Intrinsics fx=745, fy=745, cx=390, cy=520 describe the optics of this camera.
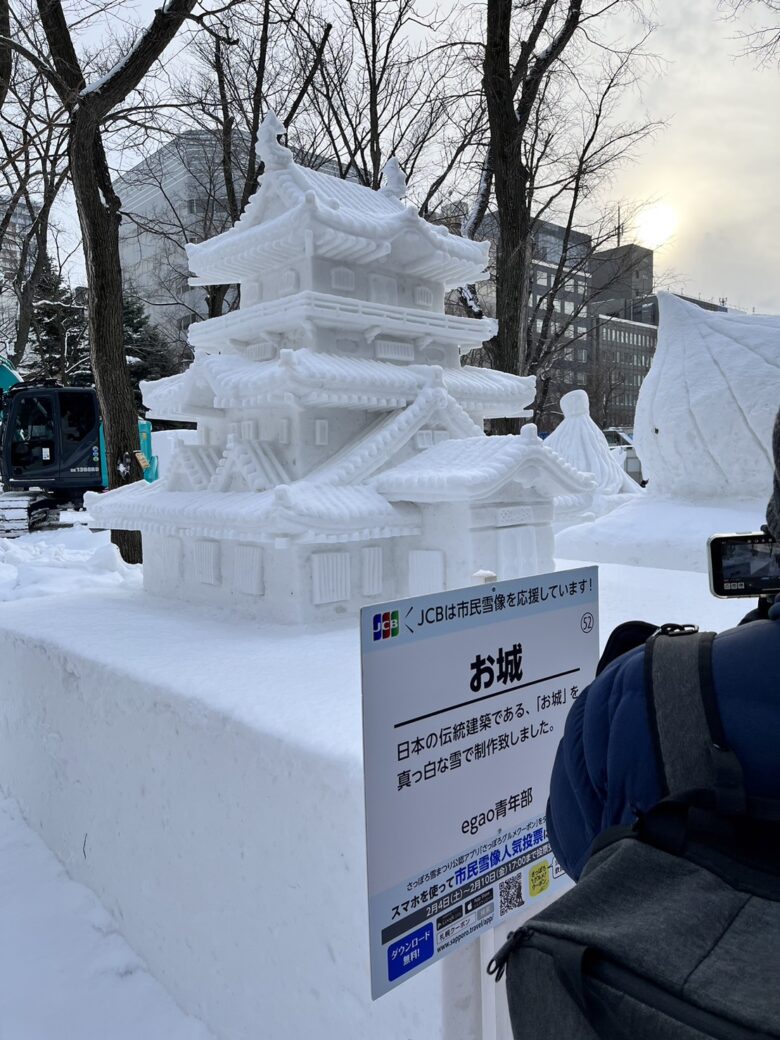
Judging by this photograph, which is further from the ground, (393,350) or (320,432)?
(393,350)

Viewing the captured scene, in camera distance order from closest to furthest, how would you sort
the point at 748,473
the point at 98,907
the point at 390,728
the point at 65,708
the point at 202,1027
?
the point at 390,728, the point at 202,1027, the point at 98,907, the point at 65,708, the point at 748,473

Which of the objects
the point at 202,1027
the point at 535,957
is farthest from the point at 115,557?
the point at 535,957

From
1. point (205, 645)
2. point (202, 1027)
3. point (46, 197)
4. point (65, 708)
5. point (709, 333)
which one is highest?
point (46, 197)

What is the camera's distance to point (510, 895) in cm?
222

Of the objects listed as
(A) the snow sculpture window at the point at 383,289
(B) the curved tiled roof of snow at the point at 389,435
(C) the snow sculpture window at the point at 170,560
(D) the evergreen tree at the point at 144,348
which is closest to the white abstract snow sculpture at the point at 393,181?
(A) the snow sculpture window at the point at 383,289

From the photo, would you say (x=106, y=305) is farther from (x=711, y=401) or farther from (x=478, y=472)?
(x=711, y=401)

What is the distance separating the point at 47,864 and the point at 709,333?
292 inches

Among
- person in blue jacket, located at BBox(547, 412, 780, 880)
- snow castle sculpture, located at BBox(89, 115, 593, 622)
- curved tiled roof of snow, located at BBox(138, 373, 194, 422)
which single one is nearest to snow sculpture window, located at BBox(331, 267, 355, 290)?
snow castle sculpture, located at BBox(89, 115, 593, 622)

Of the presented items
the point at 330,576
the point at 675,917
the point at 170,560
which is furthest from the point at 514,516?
the point at 675,917

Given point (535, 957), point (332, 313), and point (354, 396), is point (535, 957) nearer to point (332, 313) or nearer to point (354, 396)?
point (354, 396)

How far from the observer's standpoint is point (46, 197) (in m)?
15.5

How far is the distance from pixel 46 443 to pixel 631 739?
58.1ft

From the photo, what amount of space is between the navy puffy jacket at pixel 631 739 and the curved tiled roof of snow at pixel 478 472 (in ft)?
13.3

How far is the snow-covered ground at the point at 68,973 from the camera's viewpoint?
3.88m
